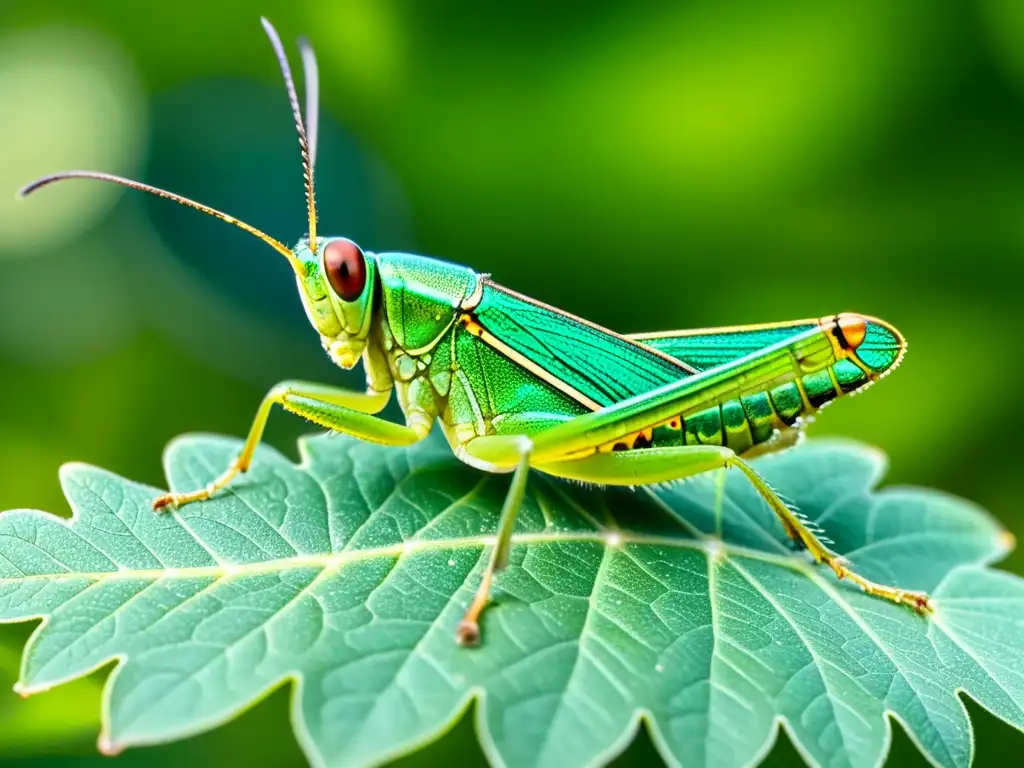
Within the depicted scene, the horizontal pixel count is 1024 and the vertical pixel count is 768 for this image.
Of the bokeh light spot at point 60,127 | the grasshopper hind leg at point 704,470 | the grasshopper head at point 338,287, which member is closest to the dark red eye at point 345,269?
the grasshopper head at point 338,287

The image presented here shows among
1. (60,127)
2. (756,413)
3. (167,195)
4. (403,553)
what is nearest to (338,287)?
(167,195)

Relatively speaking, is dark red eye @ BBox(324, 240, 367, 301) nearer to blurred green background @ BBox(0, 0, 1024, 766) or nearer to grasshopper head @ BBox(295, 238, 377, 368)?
grasshopper head @ BBox(295, 238, 377, 368)

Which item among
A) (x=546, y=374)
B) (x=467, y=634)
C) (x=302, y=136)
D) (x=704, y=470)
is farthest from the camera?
(x=546, y=374)

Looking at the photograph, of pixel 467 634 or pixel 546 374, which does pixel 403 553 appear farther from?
pixel 546 374

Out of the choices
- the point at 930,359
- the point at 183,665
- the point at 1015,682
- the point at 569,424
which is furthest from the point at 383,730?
the point at 930,359

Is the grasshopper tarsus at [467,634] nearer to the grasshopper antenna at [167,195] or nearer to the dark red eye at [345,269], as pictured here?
the dark red eye at [345,269]

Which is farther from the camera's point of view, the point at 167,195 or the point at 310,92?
the point at 310,92
